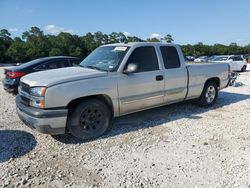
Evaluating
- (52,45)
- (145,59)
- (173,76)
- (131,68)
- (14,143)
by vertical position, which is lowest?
(14,143)

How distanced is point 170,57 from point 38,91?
328 cm

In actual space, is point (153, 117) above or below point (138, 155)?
above

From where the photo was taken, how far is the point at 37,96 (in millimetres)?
4211

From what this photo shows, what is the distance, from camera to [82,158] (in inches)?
156

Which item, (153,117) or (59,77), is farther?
(153,117)

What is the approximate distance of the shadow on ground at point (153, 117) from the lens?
5.01m

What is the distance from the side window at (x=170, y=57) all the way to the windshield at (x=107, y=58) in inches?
42.2

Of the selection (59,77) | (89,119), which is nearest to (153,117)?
(89,119)

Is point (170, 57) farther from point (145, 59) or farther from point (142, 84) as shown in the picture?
point (142, 84)

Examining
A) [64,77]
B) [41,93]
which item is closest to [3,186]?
[41,93]

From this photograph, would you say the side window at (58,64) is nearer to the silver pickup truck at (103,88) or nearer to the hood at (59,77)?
the silver pickup truck at (103,88)

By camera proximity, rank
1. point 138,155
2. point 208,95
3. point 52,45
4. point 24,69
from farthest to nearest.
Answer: point 52,45 → point 24,69 → point 208,95 → point 138,155

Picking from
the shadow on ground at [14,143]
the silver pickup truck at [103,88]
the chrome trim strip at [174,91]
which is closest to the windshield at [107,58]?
the silver pickup truck at [103,88]

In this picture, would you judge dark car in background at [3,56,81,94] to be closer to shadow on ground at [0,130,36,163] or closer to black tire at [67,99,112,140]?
shadow on ground at [0,130,36,163]
